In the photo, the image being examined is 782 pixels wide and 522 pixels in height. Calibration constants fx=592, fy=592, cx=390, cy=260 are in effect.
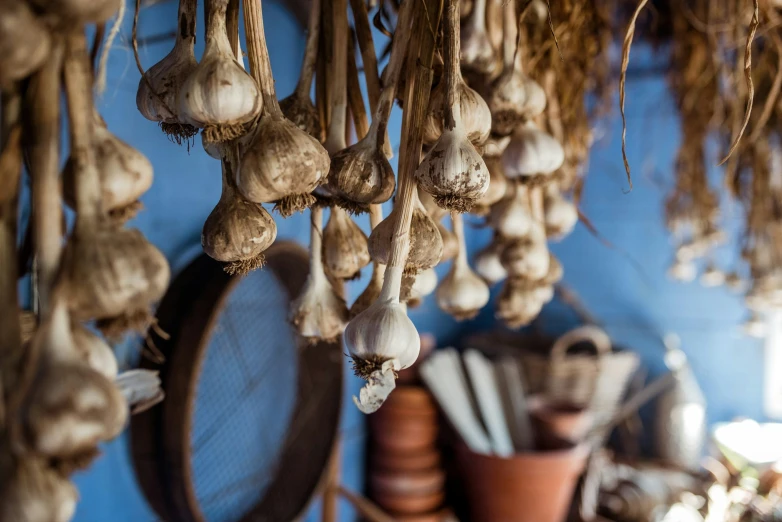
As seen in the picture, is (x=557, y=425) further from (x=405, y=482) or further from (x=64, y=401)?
(x=64, y=401)

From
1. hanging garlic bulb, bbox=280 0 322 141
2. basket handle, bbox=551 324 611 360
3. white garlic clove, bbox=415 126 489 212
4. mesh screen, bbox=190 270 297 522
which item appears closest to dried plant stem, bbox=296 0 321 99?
hanging garlic bulb, bbox=280 0 322 141

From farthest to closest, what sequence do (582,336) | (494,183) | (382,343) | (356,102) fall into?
(582,336), (494,183), (356,102), (382,343)

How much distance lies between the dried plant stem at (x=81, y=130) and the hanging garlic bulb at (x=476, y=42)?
313 mm

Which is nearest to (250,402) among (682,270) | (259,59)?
(259,59)

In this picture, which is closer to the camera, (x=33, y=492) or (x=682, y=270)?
(x=33, y=492)

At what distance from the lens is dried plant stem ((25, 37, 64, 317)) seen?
0.19 m

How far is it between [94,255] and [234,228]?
0.11m

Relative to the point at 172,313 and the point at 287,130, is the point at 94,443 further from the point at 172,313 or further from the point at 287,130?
the point at 172,313

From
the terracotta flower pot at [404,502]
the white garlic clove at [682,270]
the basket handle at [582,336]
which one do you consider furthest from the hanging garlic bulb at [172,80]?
the white garlic clove at [682,270]

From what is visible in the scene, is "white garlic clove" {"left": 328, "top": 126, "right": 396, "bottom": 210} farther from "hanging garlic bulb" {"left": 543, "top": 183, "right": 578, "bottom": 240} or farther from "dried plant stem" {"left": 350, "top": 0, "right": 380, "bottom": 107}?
"hanging garlic bulb" {"left": 543, "top": 183, "right": 578, "bottom": 240}

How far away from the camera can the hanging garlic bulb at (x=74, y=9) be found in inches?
7.1

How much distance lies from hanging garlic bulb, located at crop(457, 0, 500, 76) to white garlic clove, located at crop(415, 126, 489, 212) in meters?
0.18

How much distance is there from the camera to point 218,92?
0.86 ft

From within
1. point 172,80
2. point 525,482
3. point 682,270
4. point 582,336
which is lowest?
point 525,482
